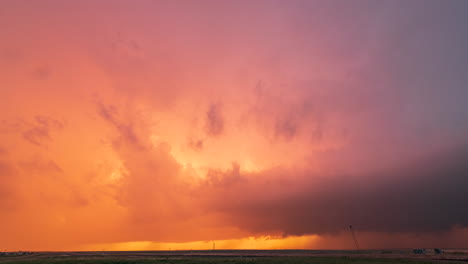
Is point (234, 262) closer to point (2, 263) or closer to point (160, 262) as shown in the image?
point (160, 262)

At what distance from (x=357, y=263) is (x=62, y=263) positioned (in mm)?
135166

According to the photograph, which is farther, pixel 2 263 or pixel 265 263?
pixel 2 263

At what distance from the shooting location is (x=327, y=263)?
146 metres

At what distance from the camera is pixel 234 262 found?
147m

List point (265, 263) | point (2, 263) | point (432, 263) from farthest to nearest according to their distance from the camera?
1. point (2, 263)
2. point (265, 263)
3. point (432, 263)

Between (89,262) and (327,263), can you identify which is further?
(89,262)

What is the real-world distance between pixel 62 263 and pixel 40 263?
11.3 meters

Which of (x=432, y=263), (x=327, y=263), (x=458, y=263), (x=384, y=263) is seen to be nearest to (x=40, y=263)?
(x=327, y=263)

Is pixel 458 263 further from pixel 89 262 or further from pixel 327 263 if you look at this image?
pixel 89 262

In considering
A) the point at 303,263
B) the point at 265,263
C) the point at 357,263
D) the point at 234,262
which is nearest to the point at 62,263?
the point at 234,262

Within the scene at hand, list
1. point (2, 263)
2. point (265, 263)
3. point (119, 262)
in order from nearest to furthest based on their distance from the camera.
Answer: point (265, 263) < point (119, 262) < point (2, 263)

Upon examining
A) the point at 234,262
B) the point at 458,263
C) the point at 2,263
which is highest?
the point at 2,263

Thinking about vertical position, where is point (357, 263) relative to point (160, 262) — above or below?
below

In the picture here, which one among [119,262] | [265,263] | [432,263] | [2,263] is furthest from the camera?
[2,263]
